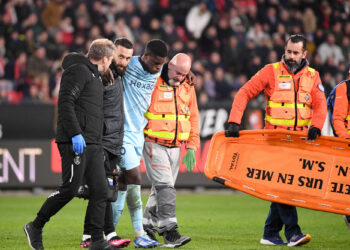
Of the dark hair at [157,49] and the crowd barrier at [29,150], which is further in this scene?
the crowd barrier at [29,150]

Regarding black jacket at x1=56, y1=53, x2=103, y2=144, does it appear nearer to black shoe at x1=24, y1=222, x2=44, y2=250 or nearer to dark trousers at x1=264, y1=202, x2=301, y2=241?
black shoe at x1=24, y1=222, x2=44, y2=250

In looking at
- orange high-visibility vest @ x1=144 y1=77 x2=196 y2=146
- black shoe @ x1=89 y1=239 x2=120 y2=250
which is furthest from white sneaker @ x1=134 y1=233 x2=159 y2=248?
orange high-visibility vest @ x1=144 y1=77 x2=196 y2=146

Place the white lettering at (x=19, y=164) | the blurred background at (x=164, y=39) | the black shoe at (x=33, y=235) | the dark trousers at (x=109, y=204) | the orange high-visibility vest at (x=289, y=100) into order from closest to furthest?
the black shoe at (x=33, y=235) < the dark trousers at (x=109, y=204) < the orange high-visibility vest at (x=289, y=100) < the white lettering at (x=19, y=164) < the blurred background at (x=164, y=39)

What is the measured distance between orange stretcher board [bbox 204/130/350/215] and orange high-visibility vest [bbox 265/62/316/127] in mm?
184

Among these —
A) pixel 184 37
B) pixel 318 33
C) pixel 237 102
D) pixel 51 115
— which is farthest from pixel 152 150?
pixel 318 33

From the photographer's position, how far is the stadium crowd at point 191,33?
17.4 meters

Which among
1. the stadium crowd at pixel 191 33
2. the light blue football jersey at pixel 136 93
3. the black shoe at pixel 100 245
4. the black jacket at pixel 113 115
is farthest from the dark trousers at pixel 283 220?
the stadium crowd at pixel 191 33

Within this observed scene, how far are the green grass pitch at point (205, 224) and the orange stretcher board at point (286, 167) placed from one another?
562 mm

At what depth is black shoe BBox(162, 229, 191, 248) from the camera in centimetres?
819

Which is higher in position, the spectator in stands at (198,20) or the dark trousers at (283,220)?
the spectator in stands at (198,20)

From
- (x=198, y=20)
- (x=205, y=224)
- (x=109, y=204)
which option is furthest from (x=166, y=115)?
(x=198, y=20)

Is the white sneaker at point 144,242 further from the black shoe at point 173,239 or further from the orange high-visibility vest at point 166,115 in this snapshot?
the orange high-visibility vest at point 166,115

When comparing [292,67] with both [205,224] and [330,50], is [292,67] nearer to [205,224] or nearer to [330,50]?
[205,224]

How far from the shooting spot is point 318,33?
20422 millimetres
